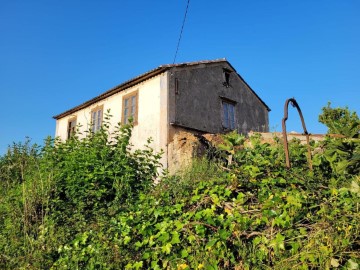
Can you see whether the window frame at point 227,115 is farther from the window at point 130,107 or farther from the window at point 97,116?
the window at point 97,116

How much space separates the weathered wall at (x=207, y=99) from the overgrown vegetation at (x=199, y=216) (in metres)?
7.79

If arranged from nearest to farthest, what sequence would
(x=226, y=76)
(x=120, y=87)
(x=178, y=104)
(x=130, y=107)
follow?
1. (x=178, y=104)
2. (x=130, y=107)
3. (x=120, y=87)
4. (x=226, y=76)

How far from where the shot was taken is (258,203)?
2.95 m

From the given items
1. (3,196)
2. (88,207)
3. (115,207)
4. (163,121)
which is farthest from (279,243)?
(163,121)

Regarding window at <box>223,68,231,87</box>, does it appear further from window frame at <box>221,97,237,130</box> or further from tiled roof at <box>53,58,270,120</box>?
window frame at <box>221,97,237,130</box>

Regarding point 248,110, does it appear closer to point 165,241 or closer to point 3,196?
point 3,196

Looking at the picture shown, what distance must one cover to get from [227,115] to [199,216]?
12.4 metres

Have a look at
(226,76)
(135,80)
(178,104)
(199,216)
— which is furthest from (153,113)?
(199,216)

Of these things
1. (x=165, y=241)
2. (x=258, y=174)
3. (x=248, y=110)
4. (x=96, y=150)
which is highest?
(x=248, y=110)

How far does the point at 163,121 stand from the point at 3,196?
24.2ft

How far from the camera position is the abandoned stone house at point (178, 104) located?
40.0 feet

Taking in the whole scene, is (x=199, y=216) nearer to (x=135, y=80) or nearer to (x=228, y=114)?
(x=135, y=80)

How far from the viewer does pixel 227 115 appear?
1494cm

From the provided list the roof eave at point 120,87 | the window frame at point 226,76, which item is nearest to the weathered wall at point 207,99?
the window frame at point 226,76
